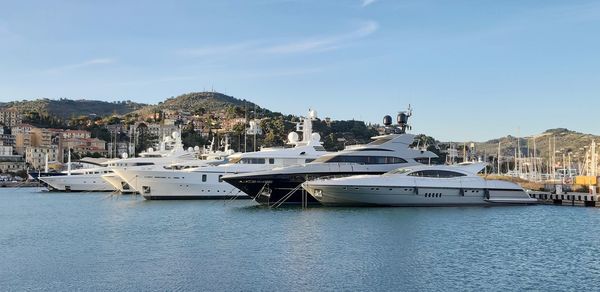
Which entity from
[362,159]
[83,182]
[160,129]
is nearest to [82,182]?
[83,182]

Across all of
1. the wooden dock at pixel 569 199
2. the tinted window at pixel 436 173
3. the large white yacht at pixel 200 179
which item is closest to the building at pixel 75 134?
the large white yacht at pixel 200 179

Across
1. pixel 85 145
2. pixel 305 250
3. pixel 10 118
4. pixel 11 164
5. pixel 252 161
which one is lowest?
pixel 305 250

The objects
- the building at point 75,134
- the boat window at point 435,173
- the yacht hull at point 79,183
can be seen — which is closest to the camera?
the boat window at point 435,173

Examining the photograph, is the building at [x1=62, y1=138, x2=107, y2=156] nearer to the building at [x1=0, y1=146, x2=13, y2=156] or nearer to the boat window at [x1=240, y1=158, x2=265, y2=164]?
the building at [x1=0, y1=146, x2=13, y2=156]

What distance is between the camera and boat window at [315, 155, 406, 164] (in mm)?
47406

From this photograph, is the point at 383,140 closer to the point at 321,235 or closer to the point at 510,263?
the point at 321,235

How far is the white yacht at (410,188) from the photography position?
42.9m

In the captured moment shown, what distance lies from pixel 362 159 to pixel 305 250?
21444 millimetres

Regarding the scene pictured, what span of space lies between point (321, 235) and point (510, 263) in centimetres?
978

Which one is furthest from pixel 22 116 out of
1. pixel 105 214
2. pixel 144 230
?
pixel 144 230

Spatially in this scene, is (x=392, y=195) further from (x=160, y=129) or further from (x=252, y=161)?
(x=160, y=129)

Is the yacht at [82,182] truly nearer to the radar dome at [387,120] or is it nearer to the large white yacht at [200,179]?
the large white yacht at [200,179]

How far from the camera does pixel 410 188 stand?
1711 inches

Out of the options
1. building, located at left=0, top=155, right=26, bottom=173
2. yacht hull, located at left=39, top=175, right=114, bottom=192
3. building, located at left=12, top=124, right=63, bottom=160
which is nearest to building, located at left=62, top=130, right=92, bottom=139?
building, located at left=12, top=124, right=63, bottom=160
